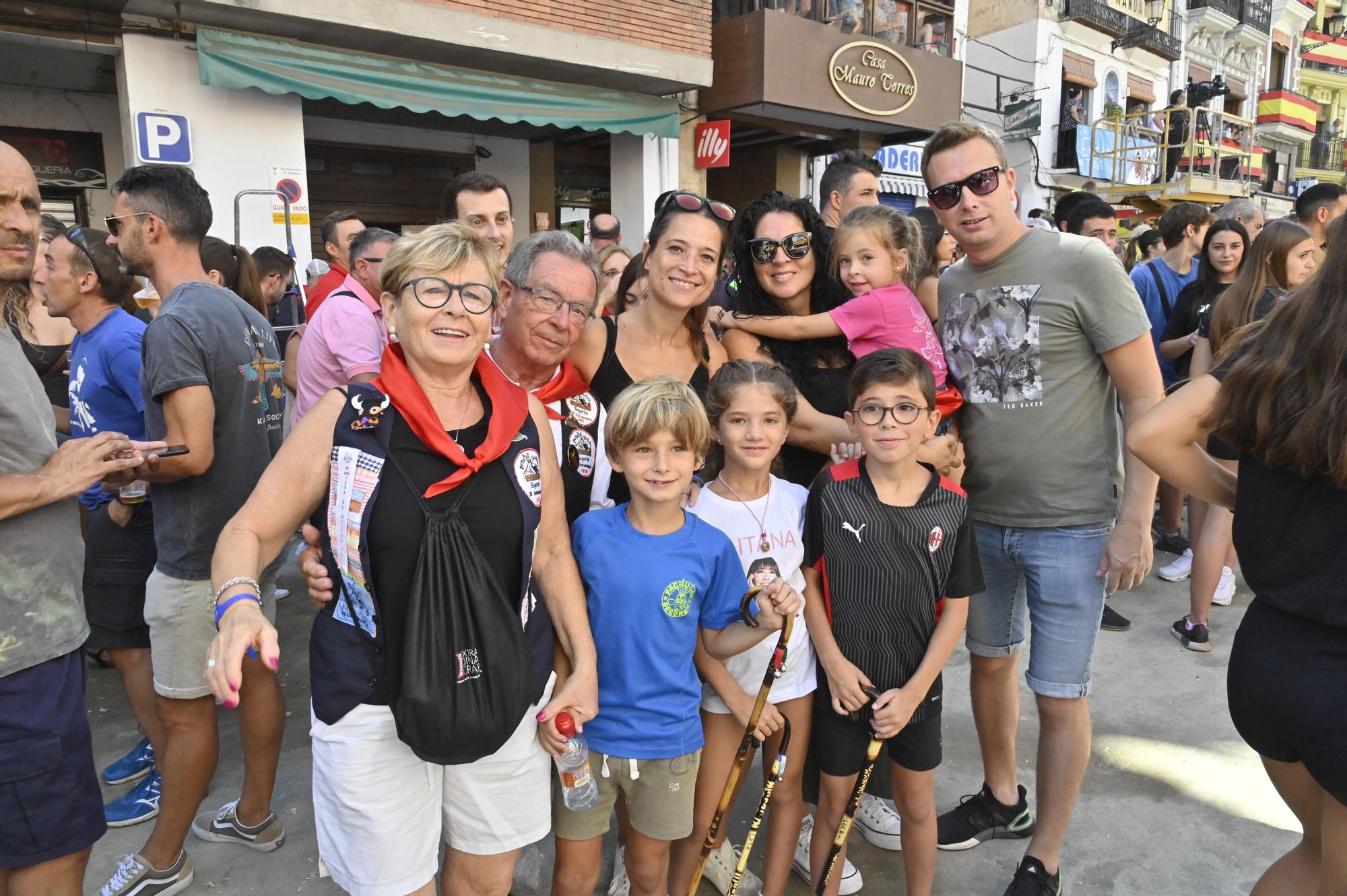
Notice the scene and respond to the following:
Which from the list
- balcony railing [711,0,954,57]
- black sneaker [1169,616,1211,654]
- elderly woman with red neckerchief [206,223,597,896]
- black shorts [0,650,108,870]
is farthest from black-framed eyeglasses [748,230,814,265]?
balcony railing [711,0,954,57]

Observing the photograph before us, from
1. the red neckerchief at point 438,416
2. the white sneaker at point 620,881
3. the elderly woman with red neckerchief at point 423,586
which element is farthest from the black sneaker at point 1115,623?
the red neckerchief at point 438,416

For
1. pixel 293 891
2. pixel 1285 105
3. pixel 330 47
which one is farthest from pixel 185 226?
pixel 1285 105

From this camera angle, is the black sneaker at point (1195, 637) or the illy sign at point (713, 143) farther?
the illy sign at point (713, 143)

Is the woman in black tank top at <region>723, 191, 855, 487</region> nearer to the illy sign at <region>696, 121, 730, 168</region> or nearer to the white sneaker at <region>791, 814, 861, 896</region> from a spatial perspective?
the white sneaker at <region>791, 814, 861, 896</region>

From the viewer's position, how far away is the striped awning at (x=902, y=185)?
14547 mm

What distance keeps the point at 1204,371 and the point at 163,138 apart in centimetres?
858

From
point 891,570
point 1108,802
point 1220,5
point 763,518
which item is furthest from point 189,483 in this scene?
point 1220,5

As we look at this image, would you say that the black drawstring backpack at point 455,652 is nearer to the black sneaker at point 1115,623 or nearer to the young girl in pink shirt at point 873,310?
the young girl in pink shirt at point 873,310

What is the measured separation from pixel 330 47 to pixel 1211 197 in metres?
19.9

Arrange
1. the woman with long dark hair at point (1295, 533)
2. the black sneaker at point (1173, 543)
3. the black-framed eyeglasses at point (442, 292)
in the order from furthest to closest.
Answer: the black sneaker at point (1173, 543) < the black-framed eyeglasses at point (442, 292) < the woman with long dark hair at point (1295, 533)

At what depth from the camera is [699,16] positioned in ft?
33.9

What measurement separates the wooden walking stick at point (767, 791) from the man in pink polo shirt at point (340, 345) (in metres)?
2.21

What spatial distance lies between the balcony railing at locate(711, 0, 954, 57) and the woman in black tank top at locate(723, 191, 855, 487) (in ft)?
31.4

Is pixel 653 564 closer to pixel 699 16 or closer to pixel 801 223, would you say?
pixel 801 223
